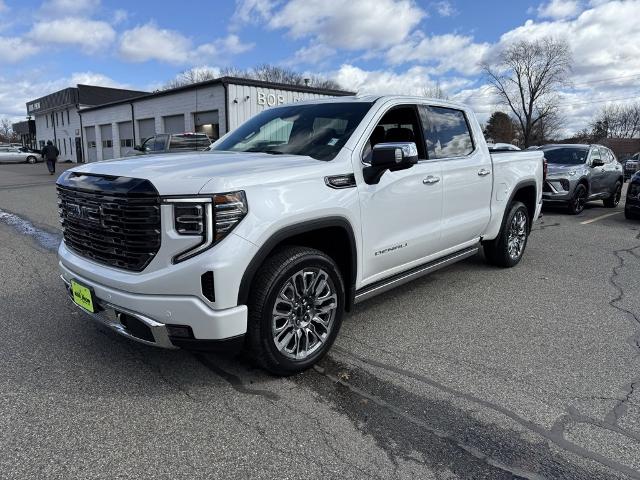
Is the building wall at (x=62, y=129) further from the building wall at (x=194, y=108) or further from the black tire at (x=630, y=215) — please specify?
the black tire at (x=630, y=215)

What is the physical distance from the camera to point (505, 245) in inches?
232

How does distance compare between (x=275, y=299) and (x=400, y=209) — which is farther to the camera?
(x=400, y=209)

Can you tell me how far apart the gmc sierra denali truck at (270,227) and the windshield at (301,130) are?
0.6 inches

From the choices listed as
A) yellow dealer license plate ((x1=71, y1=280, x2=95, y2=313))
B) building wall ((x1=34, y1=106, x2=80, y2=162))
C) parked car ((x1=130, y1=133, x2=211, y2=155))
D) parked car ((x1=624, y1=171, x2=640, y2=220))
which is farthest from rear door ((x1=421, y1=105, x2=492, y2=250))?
building wall ((x1=34, y1=106, x2=80, y2=162))

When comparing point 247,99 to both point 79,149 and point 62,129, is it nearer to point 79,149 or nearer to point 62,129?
point 79,149

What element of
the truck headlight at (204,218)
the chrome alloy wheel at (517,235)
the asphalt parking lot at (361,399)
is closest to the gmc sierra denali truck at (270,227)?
the truck headlight at (204,218)

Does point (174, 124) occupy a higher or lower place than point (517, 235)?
higher

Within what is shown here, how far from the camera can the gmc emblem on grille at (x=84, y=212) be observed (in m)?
3.06

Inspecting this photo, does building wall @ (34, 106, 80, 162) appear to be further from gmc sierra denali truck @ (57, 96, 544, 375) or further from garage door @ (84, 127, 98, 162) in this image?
gmc sierra denali truck @ (57, 96, 544, 375)

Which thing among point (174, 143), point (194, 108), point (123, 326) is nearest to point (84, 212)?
point (123, 326)

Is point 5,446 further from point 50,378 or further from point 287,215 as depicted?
point 287,215

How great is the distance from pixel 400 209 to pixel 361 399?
158 cm

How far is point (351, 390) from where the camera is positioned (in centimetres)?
319

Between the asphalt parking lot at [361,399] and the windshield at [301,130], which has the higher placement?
the windshield at [301,130]
